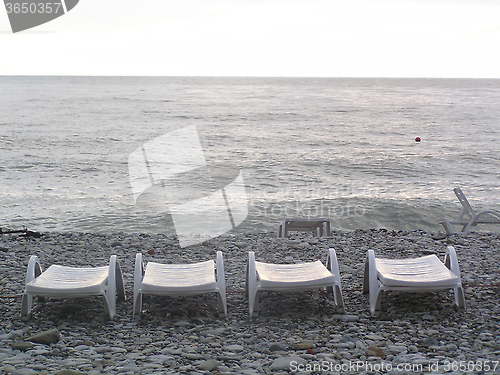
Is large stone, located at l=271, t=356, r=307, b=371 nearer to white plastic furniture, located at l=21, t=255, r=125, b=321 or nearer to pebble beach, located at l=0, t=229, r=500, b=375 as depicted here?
pebble beach, located at l=0, t=229, r=500, b=375

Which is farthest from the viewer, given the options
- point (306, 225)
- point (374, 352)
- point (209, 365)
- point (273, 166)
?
point (273, 166)

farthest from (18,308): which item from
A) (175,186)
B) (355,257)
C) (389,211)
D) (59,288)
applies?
(175,186)

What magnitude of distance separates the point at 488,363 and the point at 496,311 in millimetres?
1163

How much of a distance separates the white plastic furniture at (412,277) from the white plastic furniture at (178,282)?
4.65 ft

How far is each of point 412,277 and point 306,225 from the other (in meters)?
4.39

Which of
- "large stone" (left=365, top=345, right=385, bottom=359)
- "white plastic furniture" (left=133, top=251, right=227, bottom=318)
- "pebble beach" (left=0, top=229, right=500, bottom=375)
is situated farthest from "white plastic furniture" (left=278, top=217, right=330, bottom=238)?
"large stone" (left=365, top=345, right=385, bottom=359)

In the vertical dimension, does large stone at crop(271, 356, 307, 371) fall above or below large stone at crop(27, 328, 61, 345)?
below

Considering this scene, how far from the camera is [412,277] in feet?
14.7

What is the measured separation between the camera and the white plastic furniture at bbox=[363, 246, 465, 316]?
430cm

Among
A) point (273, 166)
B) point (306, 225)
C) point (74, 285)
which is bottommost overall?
point (273, 166)

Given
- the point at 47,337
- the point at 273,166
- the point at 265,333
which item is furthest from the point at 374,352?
the point at 273,166

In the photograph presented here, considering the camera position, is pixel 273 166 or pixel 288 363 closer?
pixel 288 363

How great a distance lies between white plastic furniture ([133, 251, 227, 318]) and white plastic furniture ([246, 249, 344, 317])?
0.28 meters

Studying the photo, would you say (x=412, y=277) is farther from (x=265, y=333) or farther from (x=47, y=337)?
(x=47, y=337)
